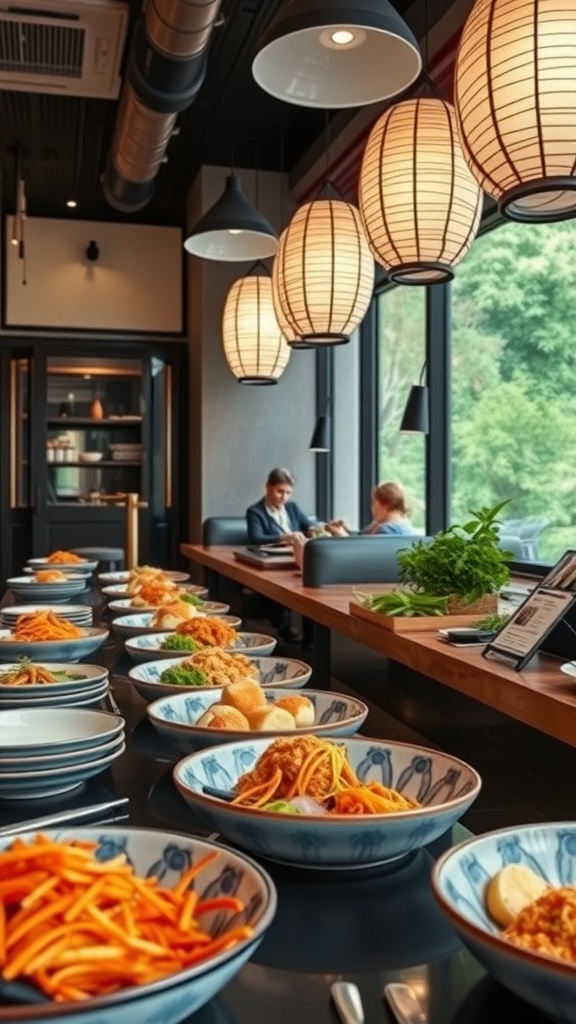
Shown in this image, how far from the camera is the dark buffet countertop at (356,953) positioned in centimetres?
67

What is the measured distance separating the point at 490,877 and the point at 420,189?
187 centimetres

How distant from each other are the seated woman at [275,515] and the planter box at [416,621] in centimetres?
318

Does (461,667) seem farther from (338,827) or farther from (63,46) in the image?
(63,46)

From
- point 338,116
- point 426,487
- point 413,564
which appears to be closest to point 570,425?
point 426,487

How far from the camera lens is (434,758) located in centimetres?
102

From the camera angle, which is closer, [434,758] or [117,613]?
[434,758]

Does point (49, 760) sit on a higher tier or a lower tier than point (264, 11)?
lower

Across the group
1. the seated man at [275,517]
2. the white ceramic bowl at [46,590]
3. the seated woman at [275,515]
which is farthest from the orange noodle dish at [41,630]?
the seated woman at [275,515]

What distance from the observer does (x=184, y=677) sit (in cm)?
142

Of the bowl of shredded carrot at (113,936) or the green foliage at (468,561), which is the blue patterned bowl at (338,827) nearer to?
the bowl of shredded carrot at (113,936)

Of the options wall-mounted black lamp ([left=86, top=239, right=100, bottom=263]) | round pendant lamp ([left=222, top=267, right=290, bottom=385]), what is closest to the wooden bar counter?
round pendant lamp ([left=222, top=267, right=290, bottom=385])

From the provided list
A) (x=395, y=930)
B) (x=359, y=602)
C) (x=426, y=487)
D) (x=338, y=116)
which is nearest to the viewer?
(x=395, y=930)

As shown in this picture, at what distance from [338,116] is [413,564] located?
4.16 meters

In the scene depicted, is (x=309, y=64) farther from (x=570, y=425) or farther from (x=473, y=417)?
(x=473, y=417)
